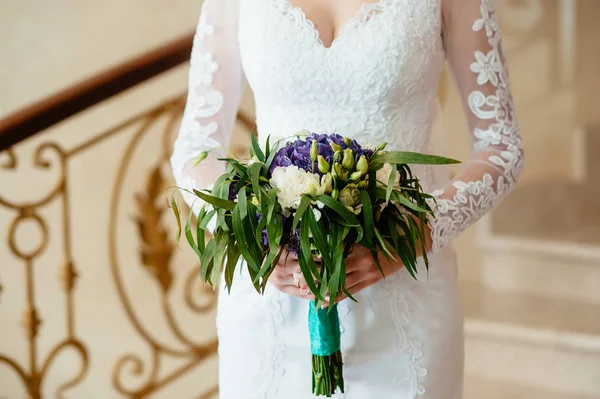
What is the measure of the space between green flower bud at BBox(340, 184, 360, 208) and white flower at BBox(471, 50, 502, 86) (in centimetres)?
55

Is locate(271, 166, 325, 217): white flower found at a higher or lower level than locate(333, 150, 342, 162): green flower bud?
lower

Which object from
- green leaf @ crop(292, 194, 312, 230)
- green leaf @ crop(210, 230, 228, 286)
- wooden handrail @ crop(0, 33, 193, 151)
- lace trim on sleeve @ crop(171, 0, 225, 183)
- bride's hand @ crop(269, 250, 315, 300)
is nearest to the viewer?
green leaf @ crop(292, 194, 312, 230)

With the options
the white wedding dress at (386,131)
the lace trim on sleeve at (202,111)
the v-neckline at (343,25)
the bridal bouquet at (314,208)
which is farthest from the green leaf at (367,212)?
the lace trim on sleeve at (202,111)

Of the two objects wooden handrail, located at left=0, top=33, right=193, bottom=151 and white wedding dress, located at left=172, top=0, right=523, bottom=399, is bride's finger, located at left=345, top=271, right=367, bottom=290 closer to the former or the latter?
white wedding dress, located at left=172, top=0, right=523, bottom=399

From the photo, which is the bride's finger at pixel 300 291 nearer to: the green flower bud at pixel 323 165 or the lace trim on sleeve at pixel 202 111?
the green flower bud at pixel 323 165

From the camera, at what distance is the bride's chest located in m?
1.52

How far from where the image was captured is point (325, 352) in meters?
1.37

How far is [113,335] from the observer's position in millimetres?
3744

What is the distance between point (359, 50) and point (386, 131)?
19cm

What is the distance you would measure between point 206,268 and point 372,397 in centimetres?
55

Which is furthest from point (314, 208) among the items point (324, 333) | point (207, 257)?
point (324, 333)

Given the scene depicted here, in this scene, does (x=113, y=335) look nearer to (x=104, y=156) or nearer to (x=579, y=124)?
(x=104, y=156)

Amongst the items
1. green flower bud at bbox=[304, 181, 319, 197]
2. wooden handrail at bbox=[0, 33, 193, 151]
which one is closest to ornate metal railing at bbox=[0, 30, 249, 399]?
wooden handrail at bbox=[0, 33, 193, 151]

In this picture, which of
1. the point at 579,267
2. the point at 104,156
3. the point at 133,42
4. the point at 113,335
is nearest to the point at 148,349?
the point at 113,335
